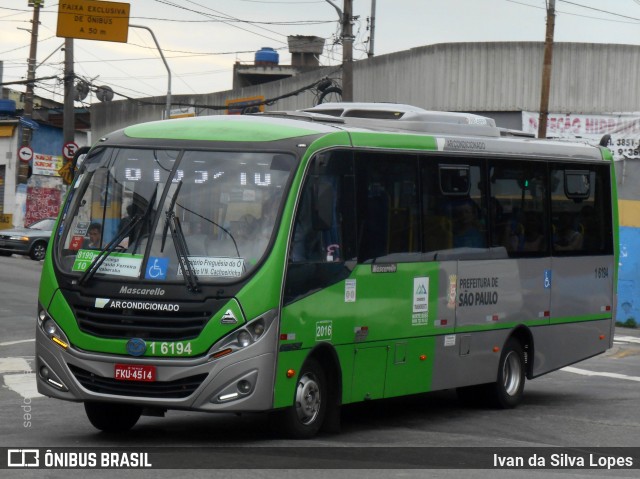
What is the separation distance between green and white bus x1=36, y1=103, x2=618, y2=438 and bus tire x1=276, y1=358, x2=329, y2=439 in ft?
0.06

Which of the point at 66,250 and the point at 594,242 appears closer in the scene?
the point at 66,250

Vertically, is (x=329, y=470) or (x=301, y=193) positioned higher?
(x=301, y=193)

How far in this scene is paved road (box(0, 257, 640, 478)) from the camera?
9.95 metres

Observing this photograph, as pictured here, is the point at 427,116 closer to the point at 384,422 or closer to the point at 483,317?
the point at 483,317

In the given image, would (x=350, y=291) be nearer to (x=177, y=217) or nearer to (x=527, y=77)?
(x=177, y=217)

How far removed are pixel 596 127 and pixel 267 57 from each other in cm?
4598

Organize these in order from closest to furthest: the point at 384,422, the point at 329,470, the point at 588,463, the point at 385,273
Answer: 1. the point at 329,470
2. the point at 588,463
3. the point at 385,273
4. the point at 384,422

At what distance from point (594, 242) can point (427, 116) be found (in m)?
3.61

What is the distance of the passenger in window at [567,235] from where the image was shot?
15688 millimetres

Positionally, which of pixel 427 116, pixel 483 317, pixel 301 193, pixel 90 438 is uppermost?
pixel 427 116

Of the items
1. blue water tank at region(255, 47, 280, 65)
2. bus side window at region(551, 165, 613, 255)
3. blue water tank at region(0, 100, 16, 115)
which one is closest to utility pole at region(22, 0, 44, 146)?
blue water tank at region(0, 100, 16, 115)

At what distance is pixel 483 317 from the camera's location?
46.6 feet

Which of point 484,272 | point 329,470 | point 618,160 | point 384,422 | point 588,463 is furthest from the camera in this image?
point 618,160

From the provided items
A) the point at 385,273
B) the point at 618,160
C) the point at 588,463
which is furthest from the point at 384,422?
the point at 618,160
